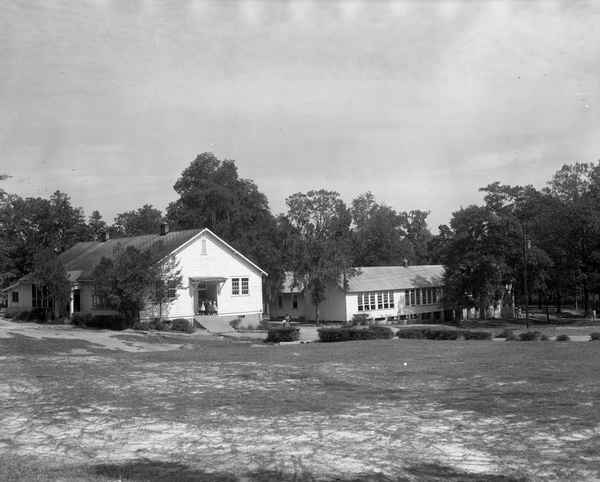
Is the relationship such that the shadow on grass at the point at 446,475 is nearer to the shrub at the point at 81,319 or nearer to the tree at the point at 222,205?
the shrub at the point at 81,319

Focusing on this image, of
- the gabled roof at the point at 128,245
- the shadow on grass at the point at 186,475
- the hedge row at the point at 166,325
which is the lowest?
the hedge row at the point at 166,325

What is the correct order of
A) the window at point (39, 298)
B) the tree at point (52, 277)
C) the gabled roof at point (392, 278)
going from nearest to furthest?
1. the tree at point (52, 277)
2. the window at point (39, 298)
3. the gabled roof at point (392, 278)

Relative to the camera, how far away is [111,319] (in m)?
38.8

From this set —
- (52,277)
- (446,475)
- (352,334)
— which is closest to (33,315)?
(52,277)

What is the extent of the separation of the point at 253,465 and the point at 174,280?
104ft

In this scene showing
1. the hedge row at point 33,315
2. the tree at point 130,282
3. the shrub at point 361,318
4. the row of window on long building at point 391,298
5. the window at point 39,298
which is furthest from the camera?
the row of window on long building at point 391,298

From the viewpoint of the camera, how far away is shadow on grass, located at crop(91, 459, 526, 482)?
7.15 m

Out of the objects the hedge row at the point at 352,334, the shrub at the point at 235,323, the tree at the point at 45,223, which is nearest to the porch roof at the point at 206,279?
the shrub at the point at 235,323

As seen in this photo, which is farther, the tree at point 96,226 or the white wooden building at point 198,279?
the tree at point 96,226

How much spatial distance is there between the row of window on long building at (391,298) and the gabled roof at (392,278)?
0.60 m

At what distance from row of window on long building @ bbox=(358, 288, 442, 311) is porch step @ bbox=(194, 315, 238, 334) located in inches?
678

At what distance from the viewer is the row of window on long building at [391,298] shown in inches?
2240

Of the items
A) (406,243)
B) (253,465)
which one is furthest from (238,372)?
(406,243)

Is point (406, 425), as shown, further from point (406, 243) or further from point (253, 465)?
point (406, 243)
